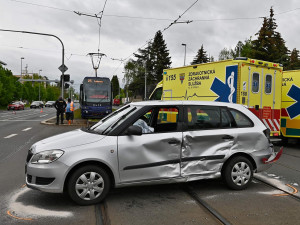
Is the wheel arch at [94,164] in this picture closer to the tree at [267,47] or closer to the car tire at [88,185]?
the car tire at [88,185]

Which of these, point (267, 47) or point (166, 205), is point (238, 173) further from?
point (267, 47)

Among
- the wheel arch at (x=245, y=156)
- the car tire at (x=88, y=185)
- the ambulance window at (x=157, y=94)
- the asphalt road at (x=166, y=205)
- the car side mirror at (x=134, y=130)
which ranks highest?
the ambulance window at (x=157, y=94)

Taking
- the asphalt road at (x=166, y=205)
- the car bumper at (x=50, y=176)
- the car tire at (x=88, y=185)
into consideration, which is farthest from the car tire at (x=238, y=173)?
the car bumper at (x=50, y=176)

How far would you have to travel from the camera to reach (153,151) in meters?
4.59

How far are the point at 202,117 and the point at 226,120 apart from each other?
1.50 feet

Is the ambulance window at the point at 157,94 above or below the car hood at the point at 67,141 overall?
above

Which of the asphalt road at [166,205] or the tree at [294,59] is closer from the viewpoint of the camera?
the asphalt road at [166,205]

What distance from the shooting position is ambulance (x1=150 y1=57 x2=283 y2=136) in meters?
8.73

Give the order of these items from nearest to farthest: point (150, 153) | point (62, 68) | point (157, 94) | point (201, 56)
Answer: point (150, 153) → point (157, 94) → point (62, 68) → point (201, 56)

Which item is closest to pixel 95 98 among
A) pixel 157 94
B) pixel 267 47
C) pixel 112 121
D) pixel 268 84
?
pixel 157 94

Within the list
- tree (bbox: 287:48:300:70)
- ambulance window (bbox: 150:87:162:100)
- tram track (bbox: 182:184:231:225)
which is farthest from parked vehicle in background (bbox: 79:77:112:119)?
tree (bbox: 287:48:300:70)

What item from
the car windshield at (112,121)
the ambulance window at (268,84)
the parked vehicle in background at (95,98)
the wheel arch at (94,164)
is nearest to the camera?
the wheel arch at (94,164)

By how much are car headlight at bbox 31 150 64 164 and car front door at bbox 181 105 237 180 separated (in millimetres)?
1878

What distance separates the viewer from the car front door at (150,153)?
4457 millimetres
